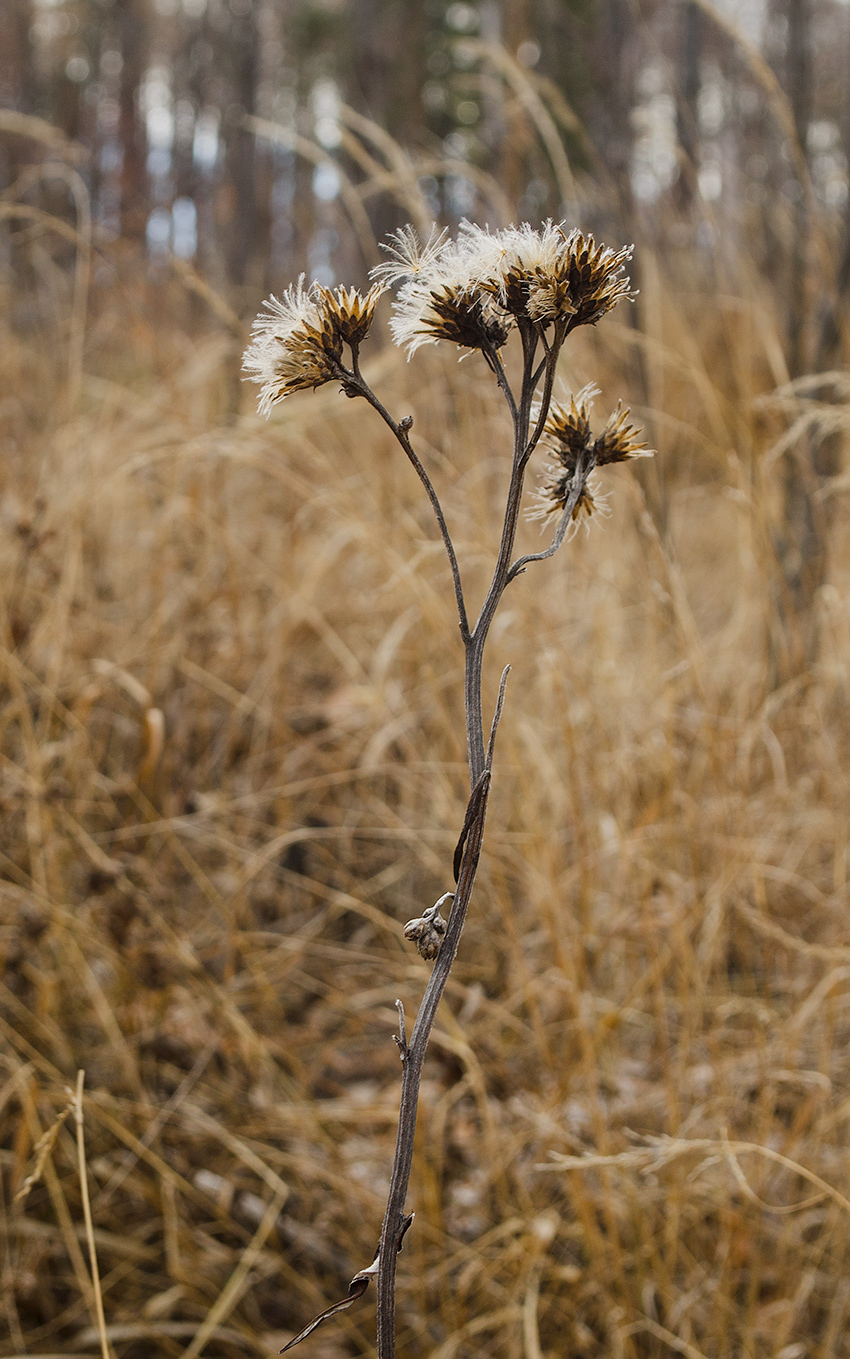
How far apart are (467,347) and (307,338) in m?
0.07

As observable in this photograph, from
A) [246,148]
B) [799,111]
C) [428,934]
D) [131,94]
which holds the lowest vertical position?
[428,934]

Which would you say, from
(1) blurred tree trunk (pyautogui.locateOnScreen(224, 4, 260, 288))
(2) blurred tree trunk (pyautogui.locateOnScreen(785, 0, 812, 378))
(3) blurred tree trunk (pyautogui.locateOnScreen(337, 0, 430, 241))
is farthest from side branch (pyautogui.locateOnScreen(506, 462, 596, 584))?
(3) blurred tree trunk (pyautogui.locateOnScreen(337, 0, 430, 241))

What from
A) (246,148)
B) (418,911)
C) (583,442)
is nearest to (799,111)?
(418,911)

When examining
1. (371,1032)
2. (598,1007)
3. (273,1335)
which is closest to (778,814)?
(598,1007)

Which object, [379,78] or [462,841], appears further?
[379,78]

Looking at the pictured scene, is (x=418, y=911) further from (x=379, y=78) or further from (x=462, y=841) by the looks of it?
(x=379, y=78)

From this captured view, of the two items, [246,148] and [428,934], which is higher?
[246,148]

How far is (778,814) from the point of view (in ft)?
4.99

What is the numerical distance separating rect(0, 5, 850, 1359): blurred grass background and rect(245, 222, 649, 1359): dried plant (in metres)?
0.31

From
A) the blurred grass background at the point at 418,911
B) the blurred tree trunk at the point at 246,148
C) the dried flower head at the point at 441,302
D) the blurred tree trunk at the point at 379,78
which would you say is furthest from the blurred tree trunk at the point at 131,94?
the dried flower head at the point at 441,302

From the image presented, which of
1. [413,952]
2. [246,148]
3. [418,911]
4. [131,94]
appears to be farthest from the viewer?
[131,94]

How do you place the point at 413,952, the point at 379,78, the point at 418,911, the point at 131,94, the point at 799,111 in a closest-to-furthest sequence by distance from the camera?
1. the point at 413,952
2. the point at 418,911
3. the point at 799,111
4. the point at 379,78
5. the point at 131,94

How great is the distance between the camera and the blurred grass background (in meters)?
1.02

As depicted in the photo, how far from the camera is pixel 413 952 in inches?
55.6
